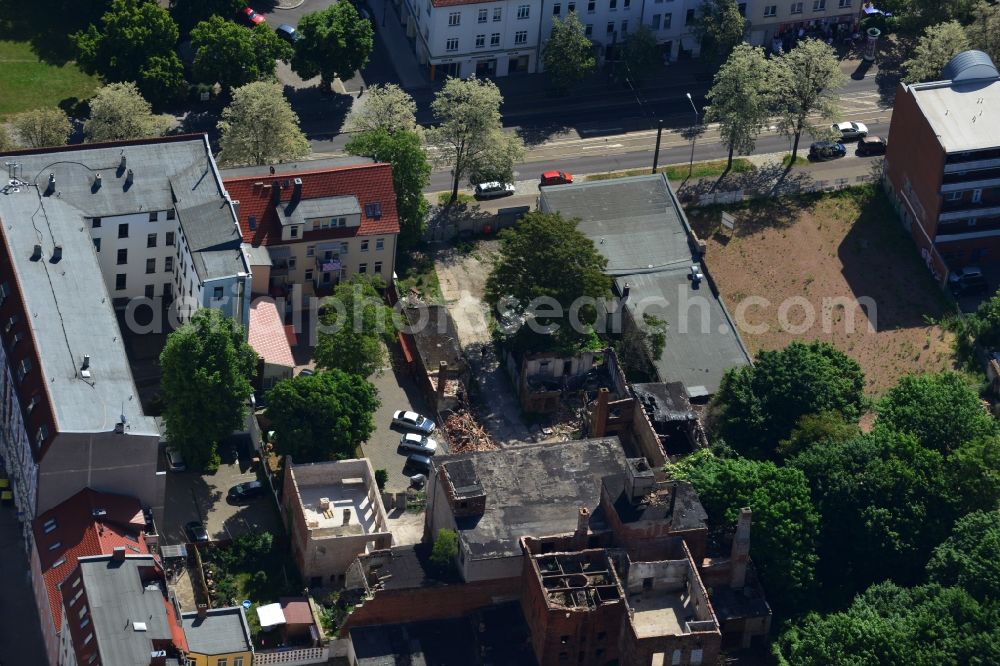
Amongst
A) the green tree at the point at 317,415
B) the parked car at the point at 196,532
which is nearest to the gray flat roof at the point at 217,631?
the parked car at the point at 196,532

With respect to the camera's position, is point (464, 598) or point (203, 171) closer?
point (464, 598)

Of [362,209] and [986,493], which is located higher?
[362,209]

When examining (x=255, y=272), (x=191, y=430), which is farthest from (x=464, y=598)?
(x=255, y=272)

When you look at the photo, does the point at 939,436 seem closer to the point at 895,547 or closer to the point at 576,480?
the point at 895,547

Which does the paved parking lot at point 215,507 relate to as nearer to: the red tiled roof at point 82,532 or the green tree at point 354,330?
the red tiled roof at point 82,532

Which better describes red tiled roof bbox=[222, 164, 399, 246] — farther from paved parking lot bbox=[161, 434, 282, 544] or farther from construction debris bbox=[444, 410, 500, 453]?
paved parking lot bbox=[161, 434, 282, 544]

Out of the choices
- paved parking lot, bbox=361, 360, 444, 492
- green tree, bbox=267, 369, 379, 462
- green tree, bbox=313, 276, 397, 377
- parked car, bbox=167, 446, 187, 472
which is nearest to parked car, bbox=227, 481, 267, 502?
green tree, bbox=267, 369, 379, 462

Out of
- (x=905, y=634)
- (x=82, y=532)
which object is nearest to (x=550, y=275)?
(x=905, y=634)
